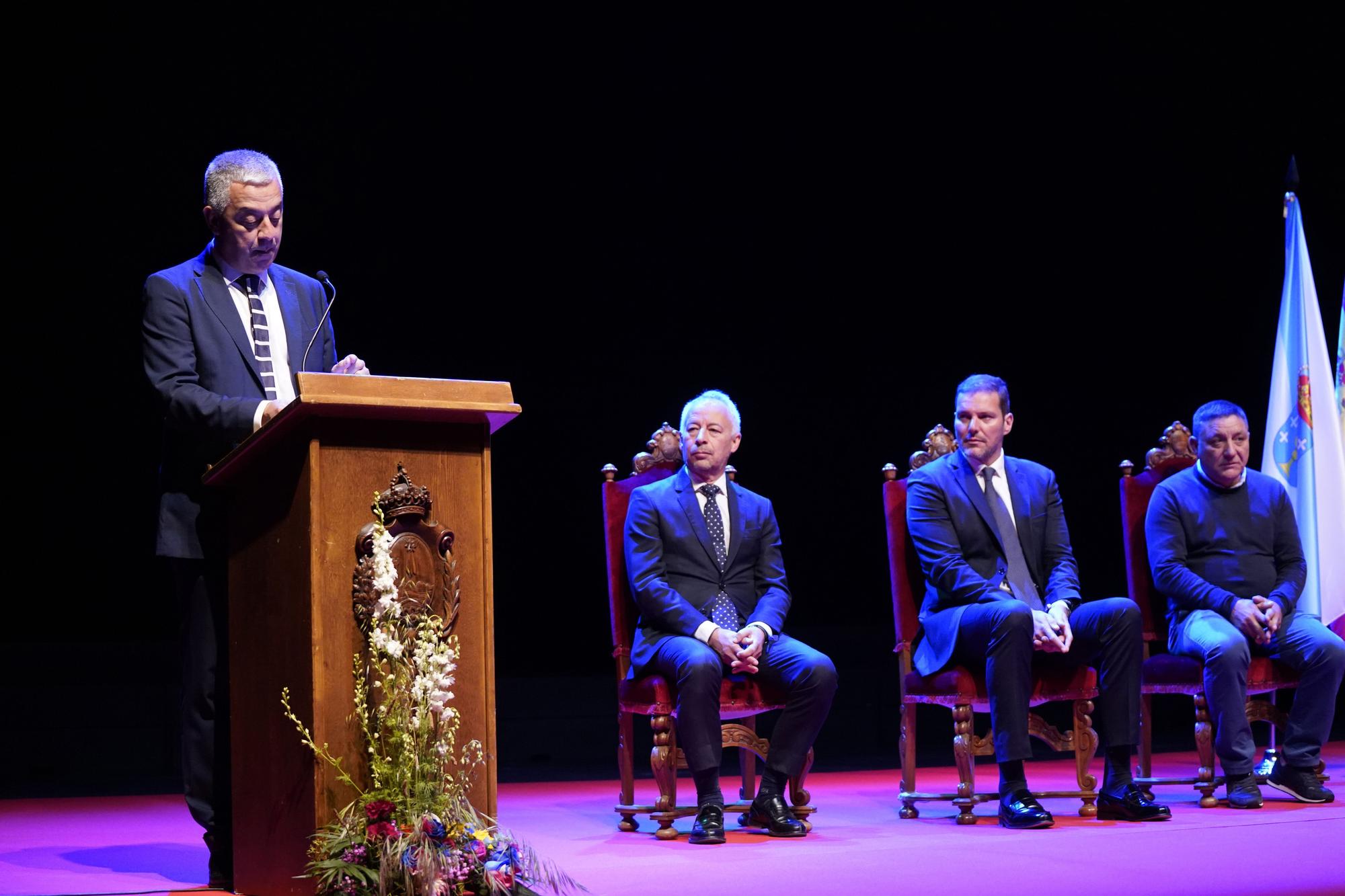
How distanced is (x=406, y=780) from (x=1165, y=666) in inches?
109

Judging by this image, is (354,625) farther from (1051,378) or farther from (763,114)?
(1051,378)

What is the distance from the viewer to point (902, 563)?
4219mm

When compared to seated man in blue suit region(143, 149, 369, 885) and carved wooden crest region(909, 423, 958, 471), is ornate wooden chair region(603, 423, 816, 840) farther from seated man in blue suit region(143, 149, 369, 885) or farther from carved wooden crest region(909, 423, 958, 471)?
seated man in blue suit region(143, 149, 369, 885)

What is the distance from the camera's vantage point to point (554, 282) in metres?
5.89

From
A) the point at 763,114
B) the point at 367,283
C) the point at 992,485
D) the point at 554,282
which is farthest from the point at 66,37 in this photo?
the point at 992,485

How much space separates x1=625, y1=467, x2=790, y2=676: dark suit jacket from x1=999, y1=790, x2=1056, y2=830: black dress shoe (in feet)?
2.38

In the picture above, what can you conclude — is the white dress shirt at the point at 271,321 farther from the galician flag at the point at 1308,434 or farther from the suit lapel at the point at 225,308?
the galician flag at the point at 1308,434

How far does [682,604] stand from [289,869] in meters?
1.74

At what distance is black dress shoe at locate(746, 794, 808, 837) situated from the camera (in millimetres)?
3512

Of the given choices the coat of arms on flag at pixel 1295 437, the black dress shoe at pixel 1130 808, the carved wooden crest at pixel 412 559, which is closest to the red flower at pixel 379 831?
the carved wooden crest at pixel 412 559

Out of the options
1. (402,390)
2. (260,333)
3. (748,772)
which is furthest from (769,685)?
(402,390)

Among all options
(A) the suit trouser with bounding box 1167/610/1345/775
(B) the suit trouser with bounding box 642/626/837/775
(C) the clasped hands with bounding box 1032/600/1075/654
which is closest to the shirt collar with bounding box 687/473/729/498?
(B) the suit trouser with bounding box 642/626/837/775

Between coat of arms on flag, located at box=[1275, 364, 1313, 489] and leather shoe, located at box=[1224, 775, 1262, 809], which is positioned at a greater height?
coat of arms on flag, located at box=[1275, 364, 1313, 489]

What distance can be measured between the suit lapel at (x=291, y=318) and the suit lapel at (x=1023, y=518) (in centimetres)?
216
